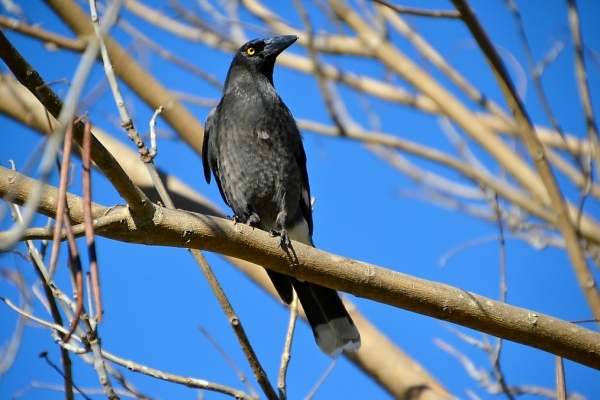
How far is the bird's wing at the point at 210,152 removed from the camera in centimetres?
464

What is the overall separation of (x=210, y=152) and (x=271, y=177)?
588mm

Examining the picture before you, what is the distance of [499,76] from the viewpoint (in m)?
3.62

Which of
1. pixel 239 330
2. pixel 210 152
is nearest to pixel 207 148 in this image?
pixel 210 152

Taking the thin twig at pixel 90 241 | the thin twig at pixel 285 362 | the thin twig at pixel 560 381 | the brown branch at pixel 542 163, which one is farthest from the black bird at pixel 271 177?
the thin twig at pixel 90 241

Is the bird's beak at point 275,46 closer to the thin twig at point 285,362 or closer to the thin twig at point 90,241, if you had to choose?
the thin twig at point 285,362

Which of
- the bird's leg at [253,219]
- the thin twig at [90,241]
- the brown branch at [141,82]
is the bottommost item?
the thin twig at [90,241]

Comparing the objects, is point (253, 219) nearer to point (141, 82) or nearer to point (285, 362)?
point (141, 82)

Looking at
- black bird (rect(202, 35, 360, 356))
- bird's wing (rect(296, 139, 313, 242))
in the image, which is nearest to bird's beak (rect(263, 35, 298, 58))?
black bird (rect(202, 35, 360, 356))

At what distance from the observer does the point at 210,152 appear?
4711 millimetres

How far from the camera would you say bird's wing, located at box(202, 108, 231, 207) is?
4645 mm

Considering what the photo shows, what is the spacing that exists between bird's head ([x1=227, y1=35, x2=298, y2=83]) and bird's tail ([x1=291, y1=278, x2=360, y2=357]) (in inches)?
67.5

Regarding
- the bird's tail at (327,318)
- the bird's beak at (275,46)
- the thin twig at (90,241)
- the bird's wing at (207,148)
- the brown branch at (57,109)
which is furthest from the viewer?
the bird's beak at (275,46)

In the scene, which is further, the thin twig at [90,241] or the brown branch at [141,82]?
the brown branch at [141,82]

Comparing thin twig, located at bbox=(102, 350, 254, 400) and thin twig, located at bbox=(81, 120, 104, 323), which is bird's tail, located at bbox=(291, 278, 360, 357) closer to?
thin twig, located at bbox=(102, 350, 254, 400)
